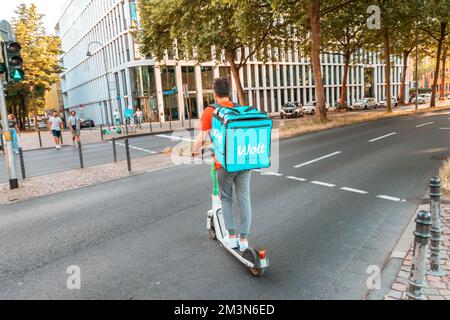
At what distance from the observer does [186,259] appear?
4.41 meters

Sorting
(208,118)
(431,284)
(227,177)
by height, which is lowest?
(431,284)

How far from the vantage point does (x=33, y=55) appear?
40.7m

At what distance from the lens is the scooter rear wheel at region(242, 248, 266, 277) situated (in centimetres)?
378

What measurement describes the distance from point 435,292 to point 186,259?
2680 mm

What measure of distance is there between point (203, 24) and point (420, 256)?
20645mm

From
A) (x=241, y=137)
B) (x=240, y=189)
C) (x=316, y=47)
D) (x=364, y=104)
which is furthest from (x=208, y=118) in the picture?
(x=364, y=104)

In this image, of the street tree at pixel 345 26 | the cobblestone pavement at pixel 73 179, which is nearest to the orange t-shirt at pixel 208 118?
the cobblestone pavement at pixel 73 179

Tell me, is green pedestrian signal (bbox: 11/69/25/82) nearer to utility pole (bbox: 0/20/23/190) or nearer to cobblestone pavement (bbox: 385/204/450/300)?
utility pole (bbox: 0/20/23/190)

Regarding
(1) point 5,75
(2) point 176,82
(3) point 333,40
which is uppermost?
(3) point 333,40

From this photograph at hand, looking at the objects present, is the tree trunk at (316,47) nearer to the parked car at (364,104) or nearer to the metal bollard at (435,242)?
the metal bollard at (435,242)

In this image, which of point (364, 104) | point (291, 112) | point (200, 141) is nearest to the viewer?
point (200, 141)

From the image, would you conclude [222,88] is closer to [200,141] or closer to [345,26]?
[200,141]
